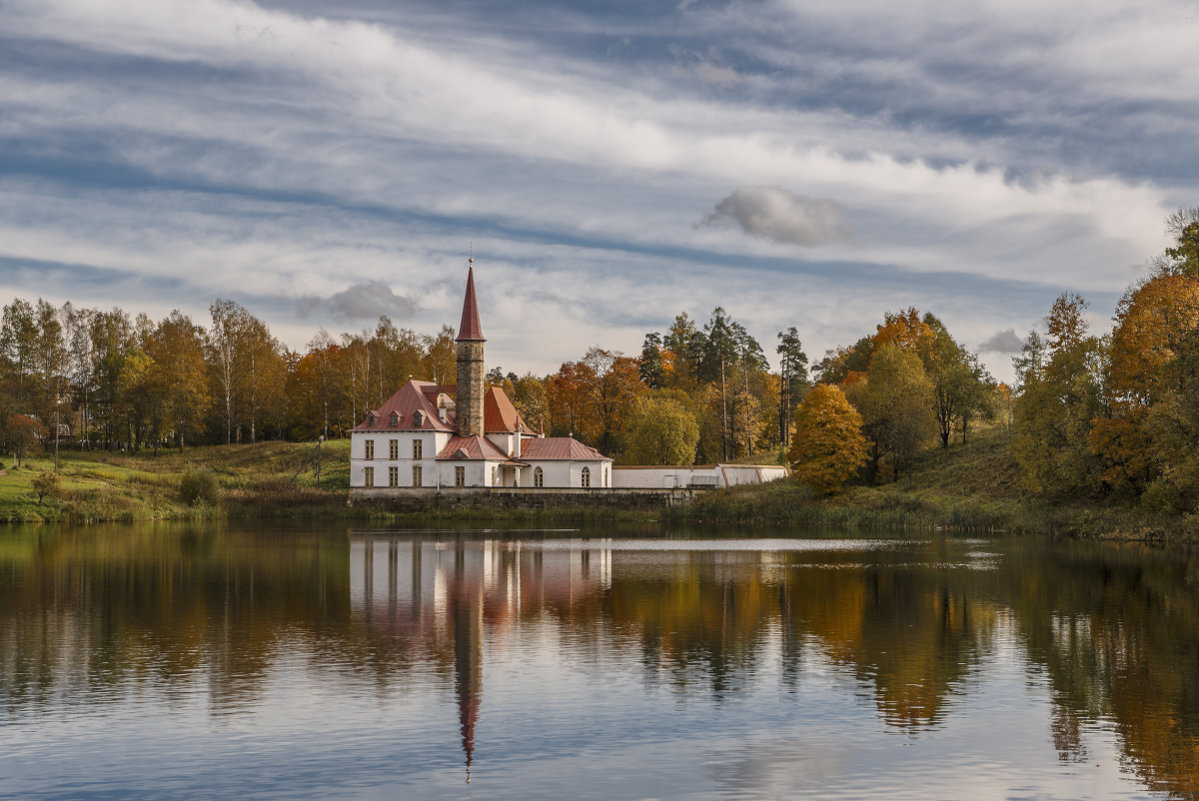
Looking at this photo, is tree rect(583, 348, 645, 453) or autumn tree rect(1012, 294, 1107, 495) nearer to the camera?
autumn tree rect(1012, 294, 1107, 495)

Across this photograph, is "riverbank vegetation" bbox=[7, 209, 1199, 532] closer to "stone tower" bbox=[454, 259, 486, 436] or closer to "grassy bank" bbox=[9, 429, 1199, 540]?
"grassy bank" bbox=[9, 429, 1199, 540]

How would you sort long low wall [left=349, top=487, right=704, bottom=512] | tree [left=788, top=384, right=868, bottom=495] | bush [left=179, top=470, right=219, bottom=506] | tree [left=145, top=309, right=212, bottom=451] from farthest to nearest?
tree [left=145, top=309, right=212, bottom=451] → long low wall [left=349, top=487, right=704, bottom=512] → bush [left=179, top=470, right=219, bottom=506] → tree [left=788, top=384, right=868, bottom=495]

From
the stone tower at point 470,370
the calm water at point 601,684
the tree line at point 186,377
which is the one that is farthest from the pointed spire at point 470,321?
the calm water at point 601,684

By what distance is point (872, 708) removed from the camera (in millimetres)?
16609

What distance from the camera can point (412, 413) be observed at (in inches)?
3243

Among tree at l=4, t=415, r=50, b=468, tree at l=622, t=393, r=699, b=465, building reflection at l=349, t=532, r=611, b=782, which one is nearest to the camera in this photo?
building reflection at l=349, t=532, r=611, b=782

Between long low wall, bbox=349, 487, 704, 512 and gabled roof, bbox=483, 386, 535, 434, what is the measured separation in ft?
21.0

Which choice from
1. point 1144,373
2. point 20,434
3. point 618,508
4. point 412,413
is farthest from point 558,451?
point 1144,373

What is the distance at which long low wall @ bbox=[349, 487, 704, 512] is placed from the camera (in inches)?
2965

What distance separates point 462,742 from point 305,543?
3653 centimetres

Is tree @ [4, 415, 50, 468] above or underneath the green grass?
above

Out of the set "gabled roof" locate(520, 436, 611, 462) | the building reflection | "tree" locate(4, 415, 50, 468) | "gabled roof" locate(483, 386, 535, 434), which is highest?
"gabled roof" locate(483, 386, 535, 434)

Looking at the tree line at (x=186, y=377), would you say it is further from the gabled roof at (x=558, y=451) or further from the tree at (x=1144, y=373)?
the tree at (x=1144, y=373)

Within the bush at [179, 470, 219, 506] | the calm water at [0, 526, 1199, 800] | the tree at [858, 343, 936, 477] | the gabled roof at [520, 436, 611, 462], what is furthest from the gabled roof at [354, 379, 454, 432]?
the calm water at [0, 526, 1199, 800]
